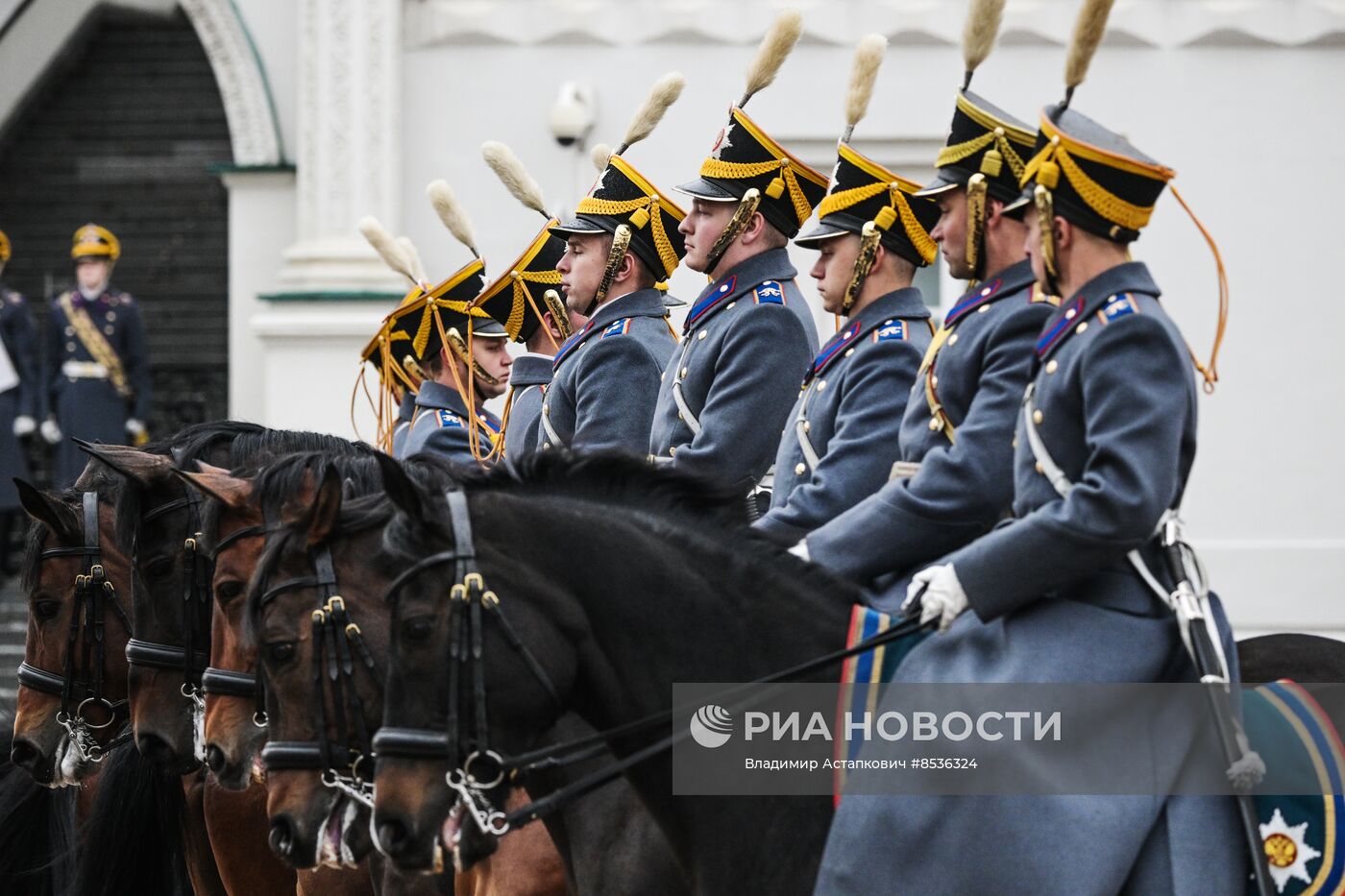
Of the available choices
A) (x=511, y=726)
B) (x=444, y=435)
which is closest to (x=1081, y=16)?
(x=511, y=726)

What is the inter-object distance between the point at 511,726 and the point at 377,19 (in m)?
8.86

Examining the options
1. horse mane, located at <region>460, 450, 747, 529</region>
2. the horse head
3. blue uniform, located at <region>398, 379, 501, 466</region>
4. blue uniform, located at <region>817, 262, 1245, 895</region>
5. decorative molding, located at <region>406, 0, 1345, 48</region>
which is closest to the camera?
blue uniform, located at <region>817, 262, 1245, 895</region>

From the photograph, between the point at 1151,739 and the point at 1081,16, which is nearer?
the point at 1151,739

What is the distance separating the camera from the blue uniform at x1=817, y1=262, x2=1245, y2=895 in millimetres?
3432

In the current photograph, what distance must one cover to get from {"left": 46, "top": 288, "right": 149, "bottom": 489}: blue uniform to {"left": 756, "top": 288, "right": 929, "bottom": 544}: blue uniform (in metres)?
7.84

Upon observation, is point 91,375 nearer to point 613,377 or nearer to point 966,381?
point 613,377

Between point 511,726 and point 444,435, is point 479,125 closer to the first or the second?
point 444,435

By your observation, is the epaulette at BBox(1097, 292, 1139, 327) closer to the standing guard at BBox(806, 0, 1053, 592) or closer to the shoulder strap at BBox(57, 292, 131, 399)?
the standing guard at BBox(806, 0, 1053, 592)

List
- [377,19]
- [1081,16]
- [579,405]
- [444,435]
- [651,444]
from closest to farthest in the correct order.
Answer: [1081,16], [651,444], [579,405], [444,435], [377,19]

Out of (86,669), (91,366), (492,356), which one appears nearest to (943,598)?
(86,669)

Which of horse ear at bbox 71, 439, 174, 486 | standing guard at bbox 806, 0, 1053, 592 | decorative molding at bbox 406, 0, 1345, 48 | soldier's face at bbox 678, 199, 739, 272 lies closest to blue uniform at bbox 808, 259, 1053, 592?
standing guard at bbox 806, 0, 1053, 592

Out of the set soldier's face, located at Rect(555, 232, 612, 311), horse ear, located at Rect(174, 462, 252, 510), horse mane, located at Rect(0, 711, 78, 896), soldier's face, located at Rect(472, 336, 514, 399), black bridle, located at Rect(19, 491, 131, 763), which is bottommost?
horse mane, located at Rect(0, 711, 78, 896)

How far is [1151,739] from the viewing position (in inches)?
138

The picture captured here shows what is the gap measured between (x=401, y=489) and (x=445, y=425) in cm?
393
